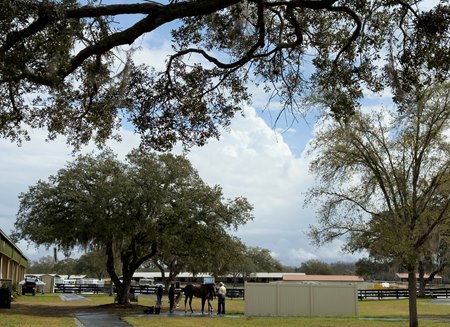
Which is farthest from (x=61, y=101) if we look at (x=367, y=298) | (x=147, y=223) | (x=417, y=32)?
(x=367, y=298)

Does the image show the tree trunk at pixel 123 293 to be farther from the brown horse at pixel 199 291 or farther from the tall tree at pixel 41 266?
the tall tree at pixel 41 266

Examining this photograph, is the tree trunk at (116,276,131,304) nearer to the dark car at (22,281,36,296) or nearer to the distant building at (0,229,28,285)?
the distant building at (0,229,28,285)

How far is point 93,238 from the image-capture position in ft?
114

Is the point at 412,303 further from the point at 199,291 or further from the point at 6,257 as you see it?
the point at 6,257

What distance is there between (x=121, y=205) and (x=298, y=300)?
11299 millimetres

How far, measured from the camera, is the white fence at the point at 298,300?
30641mm

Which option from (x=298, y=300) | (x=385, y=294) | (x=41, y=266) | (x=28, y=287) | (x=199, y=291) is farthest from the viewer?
(x=41, y=266)

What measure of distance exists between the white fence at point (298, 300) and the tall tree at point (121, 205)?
5.32 meters

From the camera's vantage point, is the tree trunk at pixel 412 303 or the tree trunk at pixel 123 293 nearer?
the tree trunk at pixel 412 303

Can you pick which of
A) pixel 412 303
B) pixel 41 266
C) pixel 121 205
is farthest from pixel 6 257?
pixel 41 266

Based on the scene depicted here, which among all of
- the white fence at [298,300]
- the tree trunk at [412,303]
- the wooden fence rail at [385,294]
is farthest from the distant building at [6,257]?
the wooden fence rail at [385,294]

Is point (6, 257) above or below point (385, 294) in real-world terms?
above

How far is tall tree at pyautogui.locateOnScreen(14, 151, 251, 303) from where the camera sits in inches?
1315

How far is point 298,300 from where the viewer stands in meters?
31.1
